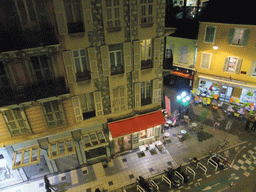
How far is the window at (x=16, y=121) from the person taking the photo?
44.9 ft

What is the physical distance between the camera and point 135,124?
17.0 meters

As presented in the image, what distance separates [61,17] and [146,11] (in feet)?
18.8

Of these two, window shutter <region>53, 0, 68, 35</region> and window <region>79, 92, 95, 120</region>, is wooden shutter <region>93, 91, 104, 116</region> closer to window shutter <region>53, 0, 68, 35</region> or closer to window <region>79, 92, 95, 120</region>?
window <region>79, 92, 95, 120</region>

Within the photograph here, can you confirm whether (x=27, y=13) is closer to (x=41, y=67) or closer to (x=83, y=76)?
(x=41, y=67)

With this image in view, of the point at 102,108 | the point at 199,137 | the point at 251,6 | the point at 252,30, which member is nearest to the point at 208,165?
the point at 199,137

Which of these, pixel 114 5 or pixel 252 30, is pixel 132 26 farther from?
pixel 252 30

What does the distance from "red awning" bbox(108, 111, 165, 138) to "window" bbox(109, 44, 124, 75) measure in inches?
174

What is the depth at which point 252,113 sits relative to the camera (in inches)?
888

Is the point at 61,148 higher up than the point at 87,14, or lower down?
lower down

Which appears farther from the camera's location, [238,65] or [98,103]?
[238,65]

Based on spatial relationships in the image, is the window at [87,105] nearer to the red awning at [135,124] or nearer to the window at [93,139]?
the window at [93,139]

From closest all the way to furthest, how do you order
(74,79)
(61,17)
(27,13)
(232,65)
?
(27,13) < (61,17) < (74,79) < (232,65)

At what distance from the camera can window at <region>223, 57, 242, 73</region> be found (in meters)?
23.1

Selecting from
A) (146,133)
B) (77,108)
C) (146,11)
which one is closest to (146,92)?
(146,133)
